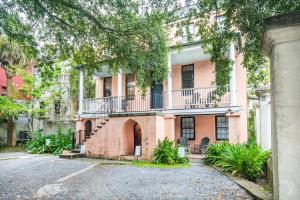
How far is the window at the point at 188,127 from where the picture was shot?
18.1 meters

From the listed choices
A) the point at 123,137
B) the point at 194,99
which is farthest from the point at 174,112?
the point at 123,137

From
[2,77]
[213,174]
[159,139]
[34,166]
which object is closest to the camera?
[213,174]

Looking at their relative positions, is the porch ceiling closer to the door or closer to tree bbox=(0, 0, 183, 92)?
the door

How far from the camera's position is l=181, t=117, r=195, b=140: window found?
59.5ft

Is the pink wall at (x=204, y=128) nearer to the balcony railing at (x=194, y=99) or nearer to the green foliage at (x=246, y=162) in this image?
the balcony railing at (x=194, y=99)

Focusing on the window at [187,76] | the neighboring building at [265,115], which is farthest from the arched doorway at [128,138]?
the neighboring building at [265,115]

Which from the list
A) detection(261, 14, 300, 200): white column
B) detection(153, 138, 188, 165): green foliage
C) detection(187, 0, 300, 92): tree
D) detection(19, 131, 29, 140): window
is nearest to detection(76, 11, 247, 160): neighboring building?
detection(153, 138, 188, 165): green foliage

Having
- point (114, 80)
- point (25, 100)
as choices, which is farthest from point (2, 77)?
point (114, 80)

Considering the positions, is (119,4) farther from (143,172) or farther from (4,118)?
(4,118)

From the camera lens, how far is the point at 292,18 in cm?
338

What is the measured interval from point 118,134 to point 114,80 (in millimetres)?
6596

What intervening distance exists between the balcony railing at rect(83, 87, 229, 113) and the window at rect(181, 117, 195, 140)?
1.77m

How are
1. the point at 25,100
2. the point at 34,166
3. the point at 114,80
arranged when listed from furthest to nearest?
1. the point at 25,100
2. the point at 114,80
3. the point at 34,166

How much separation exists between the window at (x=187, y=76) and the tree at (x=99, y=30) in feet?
27.6
